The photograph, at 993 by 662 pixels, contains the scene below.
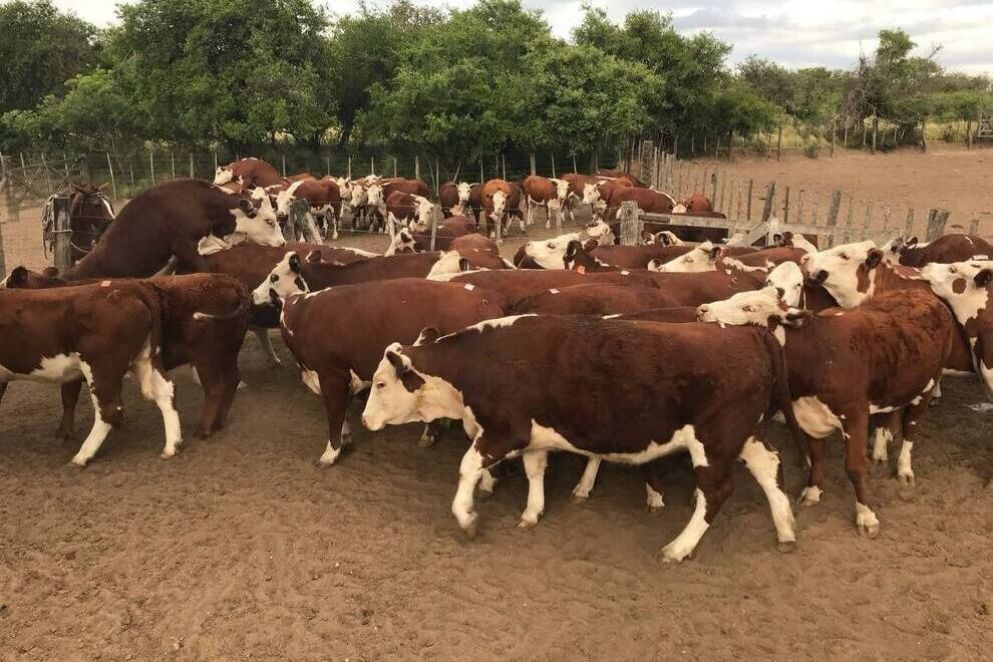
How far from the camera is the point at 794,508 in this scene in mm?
5664

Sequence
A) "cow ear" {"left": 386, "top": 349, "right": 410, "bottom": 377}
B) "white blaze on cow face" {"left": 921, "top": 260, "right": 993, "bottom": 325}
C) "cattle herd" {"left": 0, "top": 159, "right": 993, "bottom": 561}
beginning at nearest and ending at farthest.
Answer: "cattle herd" {"left": 0, "top": 159, "right": 993, "bottom": 561}
"cow ear" {"left": 386, "top": 349, "right": 410, "bottom": 377}
"white blaze on cow face" {"left": 921, "top": 260, "right": 993, "bottom": 325}

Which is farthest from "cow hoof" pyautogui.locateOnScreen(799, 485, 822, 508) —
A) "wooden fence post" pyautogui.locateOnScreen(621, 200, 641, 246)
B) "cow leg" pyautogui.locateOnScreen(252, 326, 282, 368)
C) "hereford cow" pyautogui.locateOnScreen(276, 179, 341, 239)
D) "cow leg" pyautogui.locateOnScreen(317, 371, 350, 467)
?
"hereford cow" pyautogui.locateOnScreen(276, 179, 341, 239)

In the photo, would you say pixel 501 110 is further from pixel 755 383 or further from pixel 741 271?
pixel 755 383

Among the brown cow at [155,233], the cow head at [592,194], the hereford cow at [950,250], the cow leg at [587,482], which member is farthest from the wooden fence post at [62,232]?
the cow head at [592,194]

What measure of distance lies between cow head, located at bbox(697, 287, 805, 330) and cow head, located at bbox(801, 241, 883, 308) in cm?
187

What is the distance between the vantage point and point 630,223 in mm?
12852

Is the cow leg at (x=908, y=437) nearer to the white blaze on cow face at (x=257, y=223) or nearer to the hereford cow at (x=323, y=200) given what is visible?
the white blaze on cow face at (x=257, y=223)

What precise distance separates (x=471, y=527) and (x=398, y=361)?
1280mm

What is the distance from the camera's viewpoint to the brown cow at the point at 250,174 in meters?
19.8

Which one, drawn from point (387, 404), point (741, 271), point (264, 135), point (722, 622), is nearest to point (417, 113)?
point (264, 135)

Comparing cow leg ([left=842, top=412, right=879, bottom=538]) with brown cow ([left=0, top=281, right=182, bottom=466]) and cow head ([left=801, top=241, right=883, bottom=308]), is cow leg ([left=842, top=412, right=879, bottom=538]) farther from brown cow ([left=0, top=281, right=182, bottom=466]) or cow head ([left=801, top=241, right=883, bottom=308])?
brown cow ([left=0, top=281, right=182, bottom=466])

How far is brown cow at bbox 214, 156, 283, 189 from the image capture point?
781 inches

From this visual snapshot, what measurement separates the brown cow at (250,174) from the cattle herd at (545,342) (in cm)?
1125

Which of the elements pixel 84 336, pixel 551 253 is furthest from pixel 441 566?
pixel 551 253
